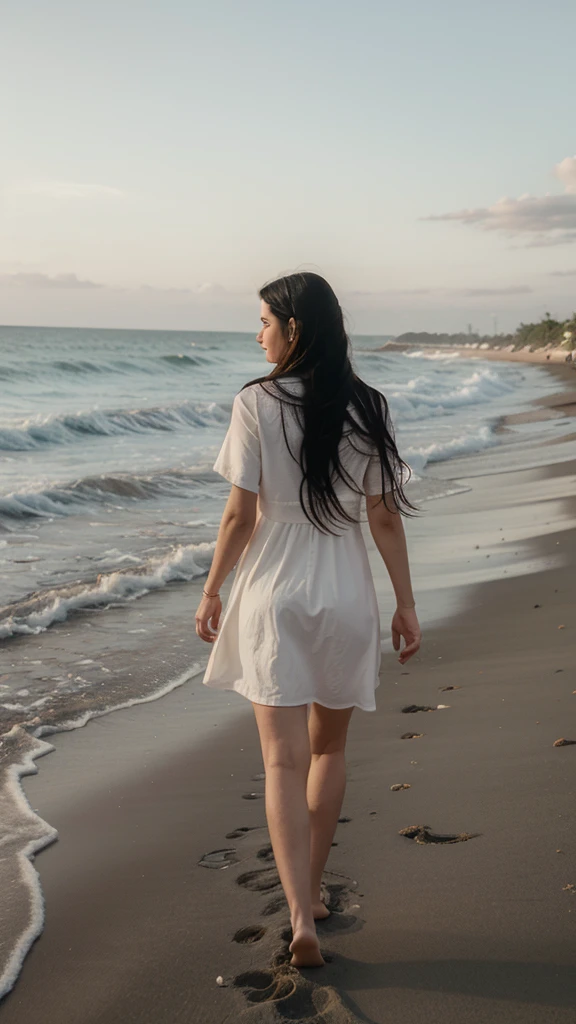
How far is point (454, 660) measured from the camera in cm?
531

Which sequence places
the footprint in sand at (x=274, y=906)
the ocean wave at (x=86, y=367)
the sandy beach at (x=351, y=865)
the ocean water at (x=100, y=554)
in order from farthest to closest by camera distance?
the ocean wave at (x=86, y=367) < the ocean water at (x=100, y=554) < the footprint in sand at (x=274, y=906) < the sandy beach at (x=351, y=865)

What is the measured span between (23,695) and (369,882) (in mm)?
2761

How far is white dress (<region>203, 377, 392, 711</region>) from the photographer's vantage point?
8.17 ft

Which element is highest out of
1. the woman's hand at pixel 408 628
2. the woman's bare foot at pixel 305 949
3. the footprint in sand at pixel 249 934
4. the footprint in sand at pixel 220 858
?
the woman's hand at pixel 408 628

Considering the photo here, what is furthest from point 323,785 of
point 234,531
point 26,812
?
point 26,812

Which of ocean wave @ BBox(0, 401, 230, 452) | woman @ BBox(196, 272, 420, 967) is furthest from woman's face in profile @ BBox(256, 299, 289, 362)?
ocean wave @ BBox(0, 401, 230, 452)

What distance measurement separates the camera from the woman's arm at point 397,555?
269cm

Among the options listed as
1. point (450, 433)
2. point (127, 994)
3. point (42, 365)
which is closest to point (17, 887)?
point (127, 994)

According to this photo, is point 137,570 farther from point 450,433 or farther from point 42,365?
point 42,365

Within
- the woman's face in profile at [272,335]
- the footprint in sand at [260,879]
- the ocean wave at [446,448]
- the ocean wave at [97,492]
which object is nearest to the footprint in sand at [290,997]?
the footprint in sand at [260,879]

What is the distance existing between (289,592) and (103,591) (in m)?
4.92

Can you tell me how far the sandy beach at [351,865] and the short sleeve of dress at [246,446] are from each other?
46.8 inches

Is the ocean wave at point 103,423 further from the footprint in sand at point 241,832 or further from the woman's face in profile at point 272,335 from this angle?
the woman's face in profile at point 272,335

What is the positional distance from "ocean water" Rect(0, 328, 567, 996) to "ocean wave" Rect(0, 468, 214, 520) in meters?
0.03
